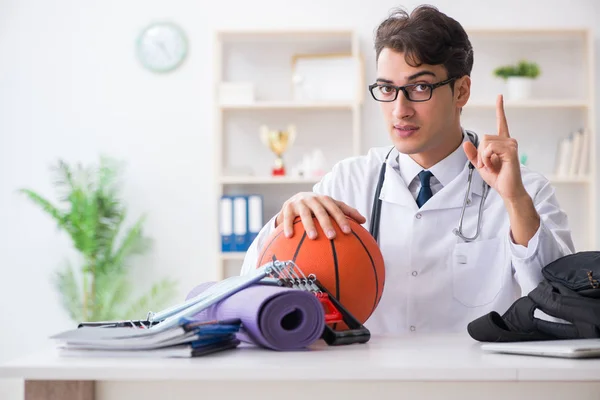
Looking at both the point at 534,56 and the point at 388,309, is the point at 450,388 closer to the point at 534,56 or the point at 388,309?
the point at 388,309

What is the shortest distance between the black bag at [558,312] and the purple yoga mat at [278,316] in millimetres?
324

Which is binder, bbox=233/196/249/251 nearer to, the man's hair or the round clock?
the round clock

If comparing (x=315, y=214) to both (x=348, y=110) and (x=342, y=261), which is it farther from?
(x=348, y=110)

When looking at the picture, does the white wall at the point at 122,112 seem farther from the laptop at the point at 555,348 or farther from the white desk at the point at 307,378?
the white desk at the point at 307,378

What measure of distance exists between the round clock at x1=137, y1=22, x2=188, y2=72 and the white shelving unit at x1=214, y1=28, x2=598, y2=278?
0.29 m

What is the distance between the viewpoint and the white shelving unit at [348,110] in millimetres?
4855

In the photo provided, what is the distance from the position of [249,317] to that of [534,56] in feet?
13.6

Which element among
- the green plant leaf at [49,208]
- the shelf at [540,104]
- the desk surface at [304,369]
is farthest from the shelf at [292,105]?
the desk surface at [304,369]

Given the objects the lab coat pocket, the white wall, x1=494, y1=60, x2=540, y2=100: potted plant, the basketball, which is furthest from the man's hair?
the white wall

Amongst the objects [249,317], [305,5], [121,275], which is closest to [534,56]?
[305,5]

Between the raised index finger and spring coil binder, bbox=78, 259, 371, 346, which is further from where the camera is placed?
the raised index finger

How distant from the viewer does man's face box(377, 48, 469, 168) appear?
6.75 feet

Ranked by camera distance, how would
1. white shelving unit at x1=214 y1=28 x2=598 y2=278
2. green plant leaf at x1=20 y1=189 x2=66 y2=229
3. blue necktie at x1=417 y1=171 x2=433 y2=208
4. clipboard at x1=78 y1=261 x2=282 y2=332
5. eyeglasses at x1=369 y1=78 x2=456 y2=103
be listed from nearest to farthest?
clipboard at x1=78 y1=261 x2=282 y2=332, eyeglasses at x1=369 y1=78 x2=456 y2=103, blue necktie at x1=417 y1=171 x2=433 y2=208, green plant leaf at x1=20 y1=189 x2=66 y2=229, white shelving unit at x1=214 y1=28 x2=598 y2=278

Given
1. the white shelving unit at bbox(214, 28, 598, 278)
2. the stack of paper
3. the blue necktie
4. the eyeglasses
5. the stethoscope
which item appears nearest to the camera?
the stack of paper
